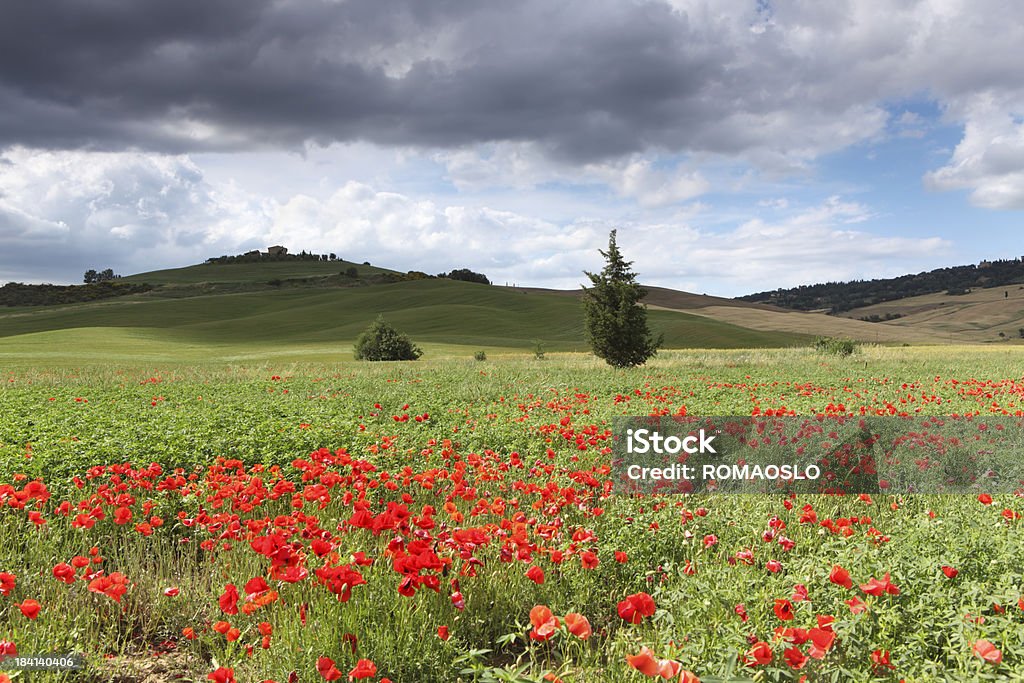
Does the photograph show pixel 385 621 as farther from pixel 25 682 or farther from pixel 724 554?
pixel 724 554

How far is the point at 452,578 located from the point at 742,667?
178 cm

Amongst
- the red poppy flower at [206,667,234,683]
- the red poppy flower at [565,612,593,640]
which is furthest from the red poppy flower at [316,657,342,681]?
the red poppy flower at [565,612,593,640]

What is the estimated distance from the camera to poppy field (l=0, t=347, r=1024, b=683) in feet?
10.0

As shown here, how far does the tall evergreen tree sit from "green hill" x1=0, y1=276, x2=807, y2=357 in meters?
26.7

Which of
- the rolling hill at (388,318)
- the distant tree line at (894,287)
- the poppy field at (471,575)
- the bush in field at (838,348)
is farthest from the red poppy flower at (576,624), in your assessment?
the distant tree line at (894,287)

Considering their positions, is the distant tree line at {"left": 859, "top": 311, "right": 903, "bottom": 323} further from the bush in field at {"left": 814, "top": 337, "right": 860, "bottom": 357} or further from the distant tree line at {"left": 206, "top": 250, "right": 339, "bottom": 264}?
the distant tree line at {"left": 206, "top": 250, "right": 339, "bottom": 264}

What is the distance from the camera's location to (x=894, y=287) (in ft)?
492

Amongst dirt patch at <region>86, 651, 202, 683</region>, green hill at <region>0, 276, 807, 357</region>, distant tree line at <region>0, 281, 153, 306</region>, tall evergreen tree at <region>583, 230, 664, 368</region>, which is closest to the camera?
dirt patch at <region>86, 651, 202, 683</region>

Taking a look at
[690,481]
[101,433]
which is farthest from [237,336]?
[690,481]

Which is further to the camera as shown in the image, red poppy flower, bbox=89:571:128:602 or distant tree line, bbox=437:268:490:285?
distant tree line, bbox=437:268:490:285

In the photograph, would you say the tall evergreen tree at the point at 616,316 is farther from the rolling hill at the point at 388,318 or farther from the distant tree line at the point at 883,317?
the distant tree line at the point at 883,317

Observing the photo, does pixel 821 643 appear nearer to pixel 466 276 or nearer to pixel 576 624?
pixel 576 624

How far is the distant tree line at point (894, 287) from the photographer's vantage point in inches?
5404

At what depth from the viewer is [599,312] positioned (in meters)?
28.5
